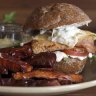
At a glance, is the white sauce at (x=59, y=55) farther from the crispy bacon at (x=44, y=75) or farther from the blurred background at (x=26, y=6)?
the blurred background at (x=26, y=6)

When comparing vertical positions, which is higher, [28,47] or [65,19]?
[65,19]

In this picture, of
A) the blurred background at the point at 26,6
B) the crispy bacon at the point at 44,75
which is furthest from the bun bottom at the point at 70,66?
the blurred background at the point at 26,6

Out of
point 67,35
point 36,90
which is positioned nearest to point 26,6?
point 67,35

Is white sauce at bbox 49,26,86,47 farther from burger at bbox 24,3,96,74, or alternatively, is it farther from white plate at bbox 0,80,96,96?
white plate at bbox 0,80,96,96

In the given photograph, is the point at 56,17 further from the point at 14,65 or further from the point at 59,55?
the point at 14,65

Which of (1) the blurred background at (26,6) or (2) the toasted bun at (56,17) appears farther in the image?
(1) the blurred background at (26,6)

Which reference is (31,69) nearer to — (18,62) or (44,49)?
(18,62)

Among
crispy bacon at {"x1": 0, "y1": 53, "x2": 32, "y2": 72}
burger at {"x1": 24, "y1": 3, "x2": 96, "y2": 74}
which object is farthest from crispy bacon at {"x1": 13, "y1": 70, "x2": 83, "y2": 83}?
burger at {"x1": 24, "y1": 3, "x2": 96, "y2": 74}

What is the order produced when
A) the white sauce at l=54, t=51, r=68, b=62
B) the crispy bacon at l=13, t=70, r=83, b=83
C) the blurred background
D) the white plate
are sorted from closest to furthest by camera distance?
1. the white plate
2. the crispy bacon at l=13, t=70, r=83, b=83
3. the white sauce at l=54, t=51, r=68, b=62
4. the blurred background

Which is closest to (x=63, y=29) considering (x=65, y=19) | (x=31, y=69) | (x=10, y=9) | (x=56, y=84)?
(x=65, y=19)
